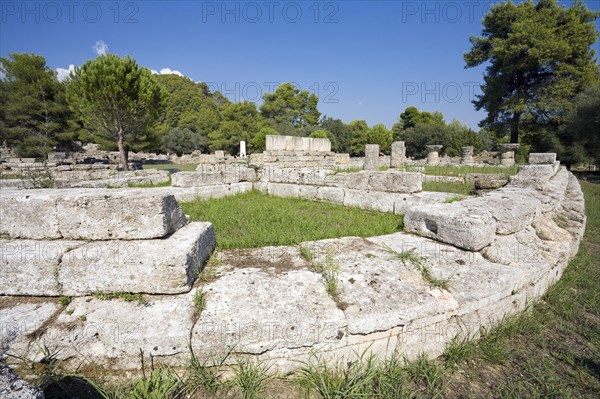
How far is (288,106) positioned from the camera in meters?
57.2

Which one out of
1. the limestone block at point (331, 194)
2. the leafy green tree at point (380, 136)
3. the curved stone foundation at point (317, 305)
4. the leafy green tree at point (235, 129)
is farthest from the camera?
the leafy green tree at point (380, 136)

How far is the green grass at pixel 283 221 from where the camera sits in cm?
365

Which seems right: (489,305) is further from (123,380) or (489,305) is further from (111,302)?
(111,302)

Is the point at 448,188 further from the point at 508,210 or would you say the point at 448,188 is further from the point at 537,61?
the point at 537,61

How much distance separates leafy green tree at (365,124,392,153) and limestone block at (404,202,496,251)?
147ft

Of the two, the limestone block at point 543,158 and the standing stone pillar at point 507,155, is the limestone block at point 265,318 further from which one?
the standing stone pillar at point 507,155

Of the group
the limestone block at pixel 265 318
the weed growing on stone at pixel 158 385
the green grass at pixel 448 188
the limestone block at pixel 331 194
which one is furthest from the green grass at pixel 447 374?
the green grass at pixel 448 188

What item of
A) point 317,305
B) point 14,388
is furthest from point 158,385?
point 317,305

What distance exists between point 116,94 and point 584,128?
3093 centimetres

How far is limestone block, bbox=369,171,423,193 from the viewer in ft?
19.1

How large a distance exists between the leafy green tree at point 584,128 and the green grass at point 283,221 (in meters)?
22.6

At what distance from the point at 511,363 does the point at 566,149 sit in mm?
29881

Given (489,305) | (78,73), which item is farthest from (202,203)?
(78,73)

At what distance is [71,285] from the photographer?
7.19 feet
